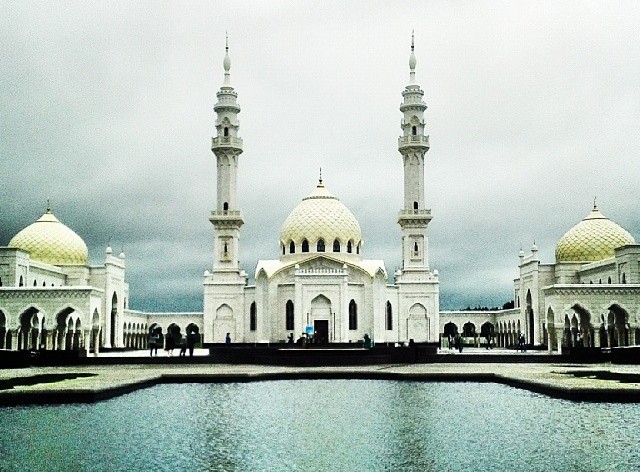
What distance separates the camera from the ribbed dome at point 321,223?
157 feet

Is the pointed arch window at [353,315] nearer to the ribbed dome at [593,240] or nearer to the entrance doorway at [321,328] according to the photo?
the entrance doorway at [321,328]

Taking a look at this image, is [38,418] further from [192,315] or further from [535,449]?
[192,315]

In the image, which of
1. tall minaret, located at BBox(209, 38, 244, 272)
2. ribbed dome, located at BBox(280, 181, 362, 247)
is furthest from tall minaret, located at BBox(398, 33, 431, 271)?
tall minaret, located at BBox(209, 38, 244, 272)

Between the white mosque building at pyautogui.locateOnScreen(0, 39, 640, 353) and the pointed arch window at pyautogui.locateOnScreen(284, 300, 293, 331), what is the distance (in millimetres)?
61

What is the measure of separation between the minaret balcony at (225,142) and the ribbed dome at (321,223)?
5.29 m

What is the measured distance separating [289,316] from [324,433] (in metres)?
34.1

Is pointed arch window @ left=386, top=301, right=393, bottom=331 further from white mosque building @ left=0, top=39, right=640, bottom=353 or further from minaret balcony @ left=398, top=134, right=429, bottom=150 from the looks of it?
minaret balcony @ left=398, top=134, right=429, bottom=150

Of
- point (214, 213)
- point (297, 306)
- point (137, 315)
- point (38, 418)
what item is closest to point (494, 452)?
point (38, 418)

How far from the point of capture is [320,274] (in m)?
45.0

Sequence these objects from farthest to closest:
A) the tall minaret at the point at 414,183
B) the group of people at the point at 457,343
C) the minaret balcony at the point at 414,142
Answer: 1. the minaret balcony at the point at 414,142
2. the tall minaret at the point at 414,183
3. the group of people at the point at 457,343

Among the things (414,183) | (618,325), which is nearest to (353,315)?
(414,183)

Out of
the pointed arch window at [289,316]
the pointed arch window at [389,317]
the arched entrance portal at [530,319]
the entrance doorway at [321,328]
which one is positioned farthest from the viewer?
the arched entrance portal at [530,319]

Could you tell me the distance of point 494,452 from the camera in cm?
1080

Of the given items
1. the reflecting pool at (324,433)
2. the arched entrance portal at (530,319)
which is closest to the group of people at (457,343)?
the arched entrance portal at (530,319)
